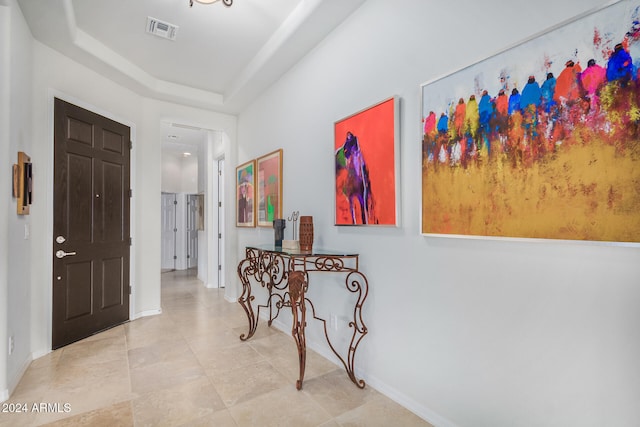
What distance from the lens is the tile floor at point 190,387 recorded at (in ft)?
6.37

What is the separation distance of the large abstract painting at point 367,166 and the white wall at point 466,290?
0.29ft

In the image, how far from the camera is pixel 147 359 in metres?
2.80

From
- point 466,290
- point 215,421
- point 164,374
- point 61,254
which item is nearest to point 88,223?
point 61,254

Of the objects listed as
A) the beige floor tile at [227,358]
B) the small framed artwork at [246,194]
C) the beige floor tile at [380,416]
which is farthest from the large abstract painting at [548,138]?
the small framed artwork at [246,194]

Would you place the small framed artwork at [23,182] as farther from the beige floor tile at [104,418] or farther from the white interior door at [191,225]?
the white interior door at [191,225]

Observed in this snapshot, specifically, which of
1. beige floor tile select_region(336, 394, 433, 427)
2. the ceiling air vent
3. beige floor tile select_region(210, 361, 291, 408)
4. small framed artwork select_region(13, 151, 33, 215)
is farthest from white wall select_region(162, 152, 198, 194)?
beige floor tile select_region(336, 394, 433, 427)

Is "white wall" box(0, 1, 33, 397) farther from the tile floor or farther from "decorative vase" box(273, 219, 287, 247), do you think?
"decorative vase" box(273, 219, 287, 247)

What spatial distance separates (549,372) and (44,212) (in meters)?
3.92

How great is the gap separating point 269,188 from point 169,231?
5346 millimetres

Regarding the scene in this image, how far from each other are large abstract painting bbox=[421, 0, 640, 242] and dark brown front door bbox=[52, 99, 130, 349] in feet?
11.1

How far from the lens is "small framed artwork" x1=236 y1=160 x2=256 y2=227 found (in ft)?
13.8

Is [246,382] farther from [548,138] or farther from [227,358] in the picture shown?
[548,138]

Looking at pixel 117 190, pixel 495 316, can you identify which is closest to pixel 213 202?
pixel 117 190

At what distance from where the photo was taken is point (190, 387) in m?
2.30
